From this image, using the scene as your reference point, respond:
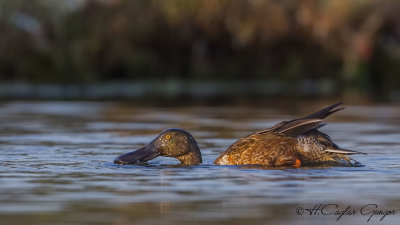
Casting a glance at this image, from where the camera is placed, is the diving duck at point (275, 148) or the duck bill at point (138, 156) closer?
the diving duck at point (275, 148)

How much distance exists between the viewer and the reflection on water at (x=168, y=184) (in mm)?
7418

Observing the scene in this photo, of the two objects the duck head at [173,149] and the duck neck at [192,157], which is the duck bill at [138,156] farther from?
the duck neck at [192,157]

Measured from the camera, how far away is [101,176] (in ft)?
31.7

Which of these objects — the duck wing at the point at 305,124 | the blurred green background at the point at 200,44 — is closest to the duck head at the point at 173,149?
the duck wing at the point at 305,124

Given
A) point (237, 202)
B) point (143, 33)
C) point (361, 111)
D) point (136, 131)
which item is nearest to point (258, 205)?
point (237, 202)

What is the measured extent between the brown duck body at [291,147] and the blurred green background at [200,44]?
23.6m

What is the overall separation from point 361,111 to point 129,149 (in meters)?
9.05

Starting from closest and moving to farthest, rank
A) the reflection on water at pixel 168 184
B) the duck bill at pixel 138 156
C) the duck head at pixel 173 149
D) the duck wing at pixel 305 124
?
the reflection on water at pixel 168 184, the duck wing at pixel 305 124, the duck bill at pixel 138 156, the duck head at pixel 173 149

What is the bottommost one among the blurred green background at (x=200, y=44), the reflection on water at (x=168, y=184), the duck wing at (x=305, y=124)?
the reflection on water at (x=168, y=184)

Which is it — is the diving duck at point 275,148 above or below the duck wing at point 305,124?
below

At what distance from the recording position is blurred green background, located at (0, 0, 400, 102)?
35.9m

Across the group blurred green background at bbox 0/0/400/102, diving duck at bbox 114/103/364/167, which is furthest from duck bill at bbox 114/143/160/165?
blurred green background at bbox 0/0/400/102

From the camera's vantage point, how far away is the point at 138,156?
10.7 meters

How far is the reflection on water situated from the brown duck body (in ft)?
0.84
